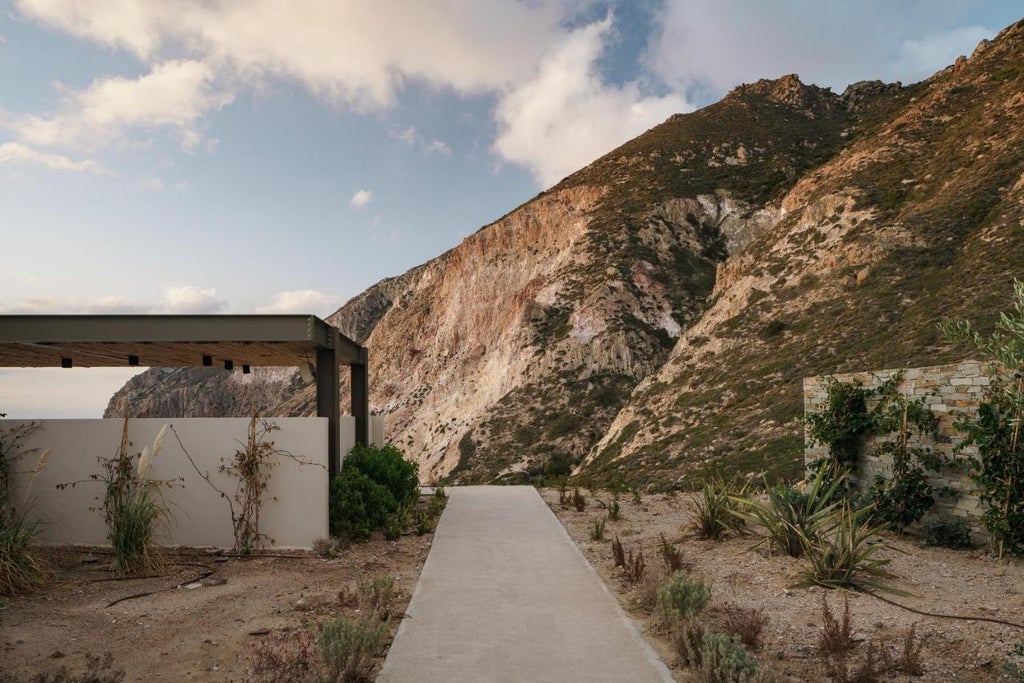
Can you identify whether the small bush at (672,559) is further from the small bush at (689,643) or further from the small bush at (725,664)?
the small bush at (725,664)

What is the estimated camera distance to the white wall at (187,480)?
10.0 metres

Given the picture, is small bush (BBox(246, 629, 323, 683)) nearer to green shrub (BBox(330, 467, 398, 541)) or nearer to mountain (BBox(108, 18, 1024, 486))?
green shrub (BBox(330, 467, 398, 541))

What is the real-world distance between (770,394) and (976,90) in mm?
28472

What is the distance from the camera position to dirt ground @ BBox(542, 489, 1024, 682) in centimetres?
557

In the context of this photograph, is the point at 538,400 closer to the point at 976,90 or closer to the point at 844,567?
the point at 844,567

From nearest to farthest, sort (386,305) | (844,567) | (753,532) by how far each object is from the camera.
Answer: (844,567)
(753,532)
(386,305)

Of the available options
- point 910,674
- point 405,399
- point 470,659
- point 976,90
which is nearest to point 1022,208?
point 976,90

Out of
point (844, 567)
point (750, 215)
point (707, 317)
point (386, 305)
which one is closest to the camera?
point (844, 567)

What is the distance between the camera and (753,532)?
10.6 metres

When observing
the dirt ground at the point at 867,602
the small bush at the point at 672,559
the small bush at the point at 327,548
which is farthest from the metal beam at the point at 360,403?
the small bush at the point at 672,559

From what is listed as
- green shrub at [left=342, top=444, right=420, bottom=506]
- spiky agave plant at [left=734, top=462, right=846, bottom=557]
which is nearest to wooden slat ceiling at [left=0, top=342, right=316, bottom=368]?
green shrub at [left=342, top=444, right=420, bottom=506]

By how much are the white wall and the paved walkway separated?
217 centimetres

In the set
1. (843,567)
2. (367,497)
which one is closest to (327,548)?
(367,497)

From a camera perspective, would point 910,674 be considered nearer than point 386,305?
Yes
